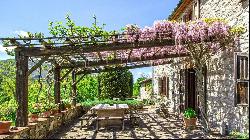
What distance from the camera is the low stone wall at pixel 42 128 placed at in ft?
25.4

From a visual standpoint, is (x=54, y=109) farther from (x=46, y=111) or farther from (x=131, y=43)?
(x=131, y=43)

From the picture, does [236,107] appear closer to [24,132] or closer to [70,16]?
[24,132]

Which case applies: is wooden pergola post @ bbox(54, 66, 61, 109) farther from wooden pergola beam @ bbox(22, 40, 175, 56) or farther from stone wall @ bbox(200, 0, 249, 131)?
stone wall @ bbox(200, 0, 249, 131)

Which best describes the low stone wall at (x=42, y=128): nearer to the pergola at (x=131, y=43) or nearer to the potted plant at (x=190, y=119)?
the pergola at (x=131, y=43)

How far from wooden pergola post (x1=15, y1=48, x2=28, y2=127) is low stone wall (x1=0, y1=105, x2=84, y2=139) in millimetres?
303

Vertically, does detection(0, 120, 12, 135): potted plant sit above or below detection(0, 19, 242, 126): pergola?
below

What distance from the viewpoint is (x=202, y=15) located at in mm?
12195

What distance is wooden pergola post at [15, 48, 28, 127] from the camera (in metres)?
9.08

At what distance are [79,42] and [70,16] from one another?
18.5m

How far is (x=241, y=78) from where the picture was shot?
8125 mm

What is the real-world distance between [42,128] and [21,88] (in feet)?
3.98

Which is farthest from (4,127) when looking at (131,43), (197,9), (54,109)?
(197,9)

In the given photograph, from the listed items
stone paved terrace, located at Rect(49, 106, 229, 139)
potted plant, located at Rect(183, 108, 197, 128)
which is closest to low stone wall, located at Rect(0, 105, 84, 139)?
stone paved terrace, located at Rect(49, 106, 229, 139)

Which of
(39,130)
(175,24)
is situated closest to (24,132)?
(39,130)
